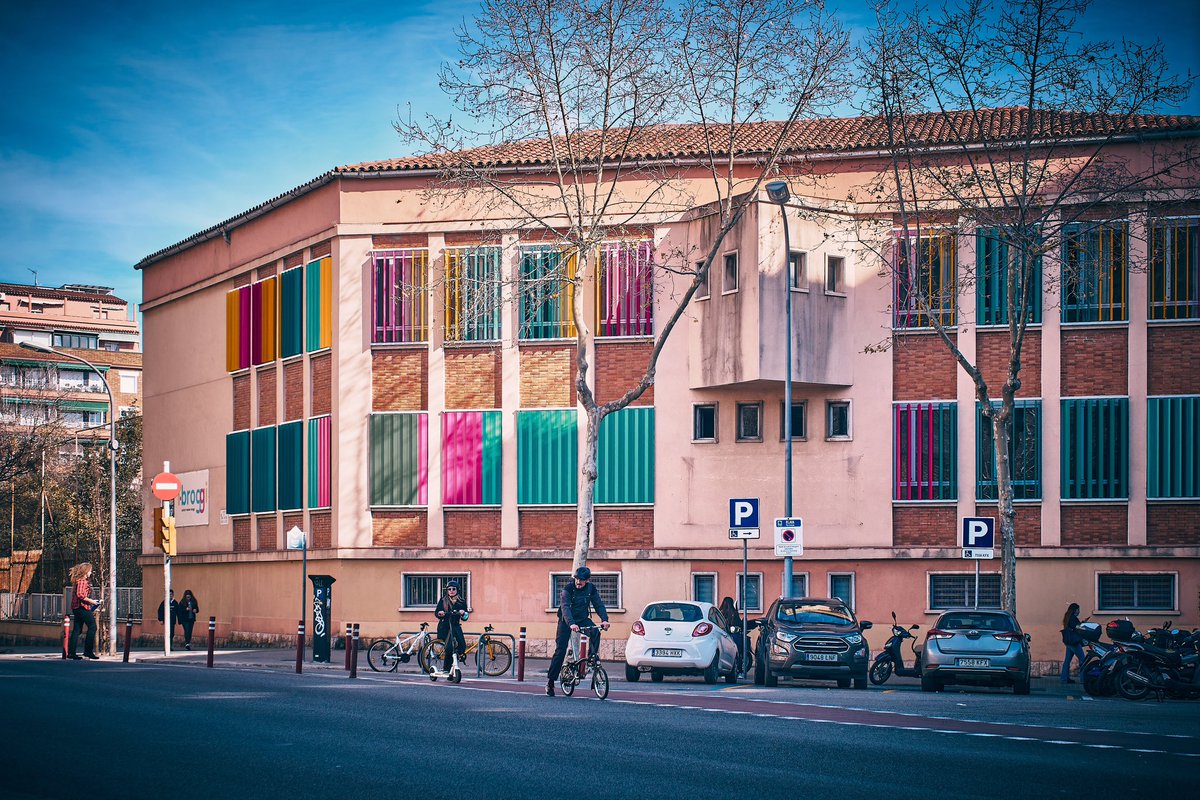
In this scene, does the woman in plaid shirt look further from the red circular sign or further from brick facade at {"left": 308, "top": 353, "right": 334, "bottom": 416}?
brick facade at {"left": 308, "top": 353, "right": 334, "bottom": 416}

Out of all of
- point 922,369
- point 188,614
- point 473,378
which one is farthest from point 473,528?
point 922,369

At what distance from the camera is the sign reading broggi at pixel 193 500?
138 ft

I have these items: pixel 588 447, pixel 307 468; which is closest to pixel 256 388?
pixel 307 468

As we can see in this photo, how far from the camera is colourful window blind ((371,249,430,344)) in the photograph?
35562mm

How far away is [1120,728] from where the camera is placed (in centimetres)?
1559

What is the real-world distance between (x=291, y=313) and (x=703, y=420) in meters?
11.7

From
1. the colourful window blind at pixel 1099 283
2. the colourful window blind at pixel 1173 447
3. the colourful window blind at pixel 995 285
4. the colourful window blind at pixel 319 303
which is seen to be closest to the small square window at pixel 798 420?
the colourful window blind at pixel 995 285

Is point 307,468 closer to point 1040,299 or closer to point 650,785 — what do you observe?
point 1040,299

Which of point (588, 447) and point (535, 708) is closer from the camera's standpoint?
point (535, 708)

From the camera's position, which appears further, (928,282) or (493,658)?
(928,282)

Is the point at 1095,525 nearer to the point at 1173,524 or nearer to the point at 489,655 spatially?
the point at 1173,524

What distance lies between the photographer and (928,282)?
3294 centimetres

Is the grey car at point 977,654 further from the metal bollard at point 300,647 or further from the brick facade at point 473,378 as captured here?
the brick facade at point 473,378

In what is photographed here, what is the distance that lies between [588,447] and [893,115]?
891cm
